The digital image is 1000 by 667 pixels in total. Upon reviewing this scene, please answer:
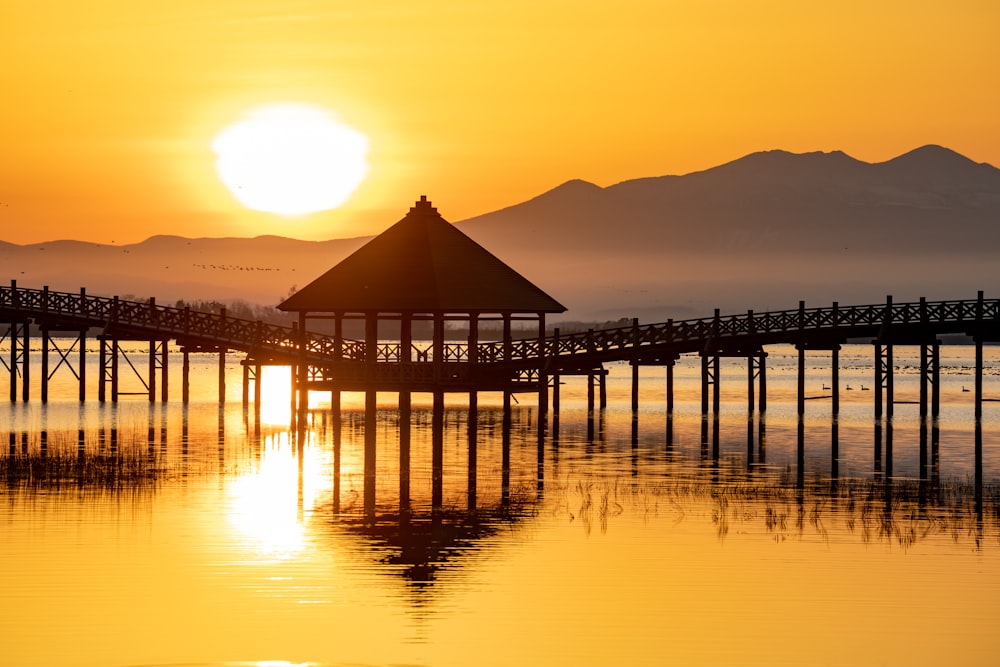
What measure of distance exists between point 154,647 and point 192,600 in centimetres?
285

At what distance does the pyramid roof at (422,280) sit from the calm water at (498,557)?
4.69m

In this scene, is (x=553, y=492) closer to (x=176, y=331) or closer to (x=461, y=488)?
(x=461, y=488)

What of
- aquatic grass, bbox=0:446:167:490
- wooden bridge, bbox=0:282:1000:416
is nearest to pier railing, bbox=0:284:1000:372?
wooden bridge, bbox=0:282:1000:416

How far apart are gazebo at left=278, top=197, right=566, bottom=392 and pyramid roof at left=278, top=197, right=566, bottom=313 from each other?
0.03 meters

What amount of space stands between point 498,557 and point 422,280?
25142mm

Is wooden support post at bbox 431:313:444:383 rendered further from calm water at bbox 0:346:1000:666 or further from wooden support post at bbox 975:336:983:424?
wooden support post at bbox 975:336:983:424

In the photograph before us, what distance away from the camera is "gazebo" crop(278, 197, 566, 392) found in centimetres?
4900

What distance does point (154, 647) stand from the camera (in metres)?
19.5

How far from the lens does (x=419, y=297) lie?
4994 cm

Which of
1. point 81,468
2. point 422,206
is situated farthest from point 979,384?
point 81,468

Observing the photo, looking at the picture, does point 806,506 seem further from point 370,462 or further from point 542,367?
point 542,367

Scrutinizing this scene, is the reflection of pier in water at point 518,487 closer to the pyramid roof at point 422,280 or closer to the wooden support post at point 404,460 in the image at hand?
the wooden support post at point 404,460

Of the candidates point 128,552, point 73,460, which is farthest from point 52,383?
point 128,552

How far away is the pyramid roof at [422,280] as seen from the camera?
50.0 metres
